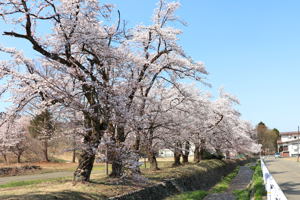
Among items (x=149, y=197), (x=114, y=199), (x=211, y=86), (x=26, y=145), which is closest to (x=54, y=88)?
(x=114, y=199)

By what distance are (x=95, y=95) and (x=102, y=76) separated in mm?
2059

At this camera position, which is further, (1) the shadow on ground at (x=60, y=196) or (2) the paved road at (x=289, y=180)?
(2) the paved road at (x=289, y=180)

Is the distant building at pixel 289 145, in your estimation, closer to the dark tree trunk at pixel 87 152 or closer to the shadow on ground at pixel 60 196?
the dark tree trunk at pixel 87 152

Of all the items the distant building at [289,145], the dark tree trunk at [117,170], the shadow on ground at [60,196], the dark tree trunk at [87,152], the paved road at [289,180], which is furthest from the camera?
the distant building at [289,145]

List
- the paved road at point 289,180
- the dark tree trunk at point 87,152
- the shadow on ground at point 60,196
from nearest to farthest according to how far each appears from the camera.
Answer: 1. the shadow on ground at point 60,196
2. the dark tree trunk at point 87,152
3. the paved road at point 289,180

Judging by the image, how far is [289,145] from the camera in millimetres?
97688

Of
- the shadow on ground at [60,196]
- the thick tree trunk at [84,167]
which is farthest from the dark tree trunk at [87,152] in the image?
the shadow on ground at [60,196]

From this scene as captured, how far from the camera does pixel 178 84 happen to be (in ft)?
63.7

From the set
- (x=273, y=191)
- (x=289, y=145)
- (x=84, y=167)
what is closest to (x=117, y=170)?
(x=84, y=167)

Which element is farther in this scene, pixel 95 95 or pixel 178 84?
pixel 178 84

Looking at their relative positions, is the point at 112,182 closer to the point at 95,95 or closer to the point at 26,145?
the point at 95,95

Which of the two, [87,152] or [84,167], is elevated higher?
[87,152]

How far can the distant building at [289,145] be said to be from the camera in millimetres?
94875

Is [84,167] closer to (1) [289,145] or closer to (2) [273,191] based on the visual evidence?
(2) [273,191]
